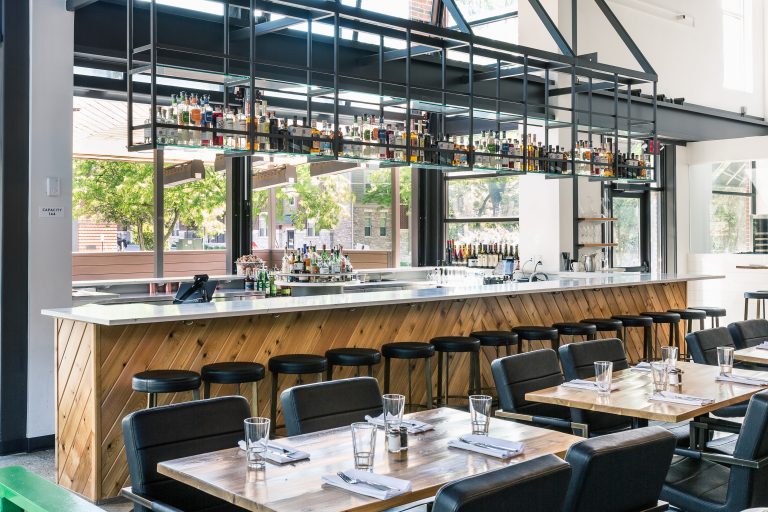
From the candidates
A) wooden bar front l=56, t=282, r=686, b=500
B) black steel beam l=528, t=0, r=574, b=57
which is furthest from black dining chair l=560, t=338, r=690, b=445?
black steel beam l=528, t=0, r=574, b=57

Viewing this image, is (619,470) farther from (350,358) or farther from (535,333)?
(535,333)

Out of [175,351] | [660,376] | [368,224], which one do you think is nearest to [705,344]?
[660,376]

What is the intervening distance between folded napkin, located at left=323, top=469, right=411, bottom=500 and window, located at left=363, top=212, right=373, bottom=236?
8560 mm

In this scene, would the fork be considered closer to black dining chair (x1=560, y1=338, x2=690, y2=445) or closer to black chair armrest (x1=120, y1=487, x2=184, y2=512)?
black chair armrest (x1=120, y1=487, x2=184, y2=512)

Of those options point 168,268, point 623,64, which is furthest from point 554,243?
point 168,268

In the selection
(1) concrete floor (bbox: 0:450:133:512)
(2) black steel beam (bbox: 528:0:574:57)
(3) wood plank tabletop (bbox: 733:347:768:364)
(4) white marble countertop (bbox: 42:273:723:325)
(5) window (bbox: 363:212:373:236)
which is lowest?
(1) concrete floor (bbox: 0:450:133:512)

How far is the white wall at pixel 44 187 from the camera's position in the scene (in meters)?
5.65

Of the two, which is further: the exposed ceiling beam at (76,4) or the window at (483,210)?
the window at (483,210)

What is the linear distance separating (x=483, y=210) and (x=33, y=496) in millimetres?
10066

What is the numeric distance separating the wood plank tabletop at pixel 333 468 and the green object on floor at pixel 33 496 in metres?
0.64

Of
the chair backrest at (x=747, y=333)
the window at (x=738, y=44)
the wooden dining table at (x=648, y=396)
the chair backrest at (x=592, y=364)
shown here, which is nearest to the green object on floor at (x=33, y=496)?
the wooden dining table at (x=648, y=396)

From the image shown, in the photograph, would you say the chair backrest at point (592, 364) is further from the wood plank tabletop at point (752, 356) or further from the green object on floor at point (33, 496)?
the green object on floor at point (33, 496)

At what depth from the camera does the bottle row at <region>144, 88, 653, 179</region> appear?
546 cm

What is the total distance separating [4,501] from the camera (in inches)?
68.2
